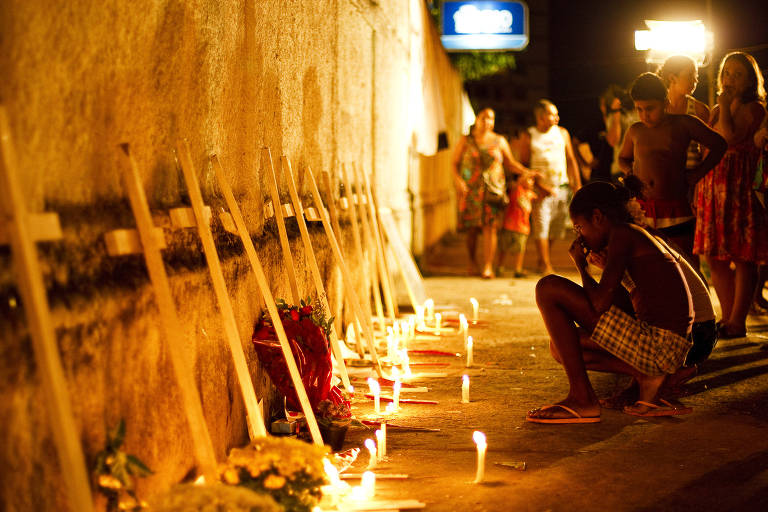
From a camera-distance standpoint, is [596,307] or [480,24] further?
[480,24]

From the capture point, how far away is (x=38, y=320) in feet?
7.18

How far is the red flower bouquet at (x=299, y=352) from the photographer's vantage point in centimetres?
421

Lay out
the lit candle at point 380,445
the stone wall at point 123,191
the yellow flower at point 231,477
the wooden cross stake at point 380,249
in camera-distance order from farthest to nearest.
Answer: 1. the wooden cross stake at point 380,249
2. the lit candle at point 380,445
3. the yellow flower at point 231,477
4. the stone wall at point 123,191

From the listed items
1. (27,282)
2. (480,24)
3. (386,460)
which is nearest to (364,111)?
(386,460)

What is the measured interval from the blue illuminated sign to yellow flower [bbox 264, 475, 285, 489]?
1642cm

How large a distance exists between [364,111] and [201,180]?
4.41m

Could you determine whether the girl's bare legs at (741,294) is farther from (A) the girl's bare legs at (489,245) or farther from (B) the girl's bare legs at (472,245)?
(B) the girl's bare legs at (472,245)

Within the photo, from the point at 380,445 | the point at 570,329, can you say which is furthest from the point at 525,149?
the point at 380,445

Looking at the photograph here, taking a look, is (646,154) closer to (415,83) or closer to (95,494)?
(95,494)

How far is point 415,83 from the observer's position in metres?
12.4

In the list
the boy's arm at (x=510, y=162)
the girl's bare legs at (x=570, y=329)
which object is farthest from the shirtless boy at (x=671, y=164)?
the boy's arm at (x=510, y=162)

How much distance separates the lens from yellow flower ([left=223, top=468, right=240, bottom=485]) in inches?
110

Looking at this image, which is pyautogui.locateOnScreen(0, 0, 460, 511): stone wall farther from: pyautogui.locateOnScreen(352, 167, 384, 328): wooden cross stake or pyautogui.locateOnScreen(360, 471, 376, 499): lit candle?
pyautogui.locateOnScreen(352, 167, 384, 328): wooden cross stake

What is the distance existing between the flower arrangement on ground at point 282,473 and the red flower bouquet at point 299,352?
1289 millimetres
